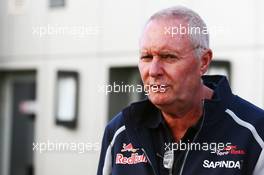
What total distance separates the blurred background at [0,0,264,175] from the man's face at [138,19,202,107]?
30.0 inches

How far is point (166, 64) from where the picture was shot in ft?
3.99

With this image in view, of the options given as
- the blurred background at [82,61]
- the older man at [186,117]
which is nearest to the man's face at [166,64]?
the older man at [186,117]

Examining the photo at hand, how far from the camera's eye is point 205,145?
1209 mm

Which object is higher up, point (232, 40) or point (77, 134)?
point (232, 40)

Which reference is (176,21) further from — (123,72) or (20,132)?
(20,132)

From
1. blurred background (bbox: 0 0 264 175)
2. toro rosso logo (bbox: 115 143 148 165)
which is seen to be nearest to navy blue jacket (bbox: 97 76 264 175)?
toro rosso logo (bbox: 115 143 148 165)

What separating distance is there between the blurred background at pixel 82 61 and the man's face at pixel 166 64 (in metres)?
0.76

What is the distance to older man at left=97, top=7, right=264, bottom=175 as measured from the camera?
118cm

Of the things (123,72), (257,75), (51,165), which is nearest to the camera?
(257,75)

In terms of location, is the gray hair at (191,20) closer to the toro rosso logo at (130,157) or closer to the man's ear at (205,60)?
the man's ear at (205,60)

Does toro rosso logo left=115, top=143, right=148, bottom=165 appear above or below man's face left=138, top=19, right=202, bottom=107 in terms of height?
below

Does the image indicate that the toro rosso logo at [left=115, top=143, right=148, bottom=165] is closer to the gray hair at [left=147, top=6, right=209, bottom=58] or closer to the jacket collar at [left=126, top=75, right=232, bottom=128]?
the jacket collar at [left=126, top=75, right=232, bottom=128]

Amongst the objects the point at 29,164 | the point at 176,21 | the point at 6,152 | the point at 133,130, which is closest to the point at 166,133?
the point at 133,130

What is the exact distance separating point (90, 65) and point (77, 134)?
0.86 ft
